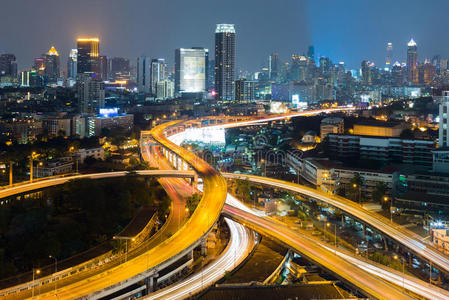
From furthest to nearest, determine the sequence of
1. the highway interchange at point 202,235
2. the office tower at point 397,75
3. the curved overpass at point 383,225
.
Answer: the office tower at point 397,75 → the curved overpass at point 383,225 → the highway interchange at point 202,235

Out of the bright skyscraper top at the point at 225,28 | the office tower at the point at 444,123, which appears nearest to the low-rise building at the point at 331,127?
the office tower at the point at 444,123

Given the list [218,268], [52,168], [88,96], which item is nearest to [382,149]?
[218,268]

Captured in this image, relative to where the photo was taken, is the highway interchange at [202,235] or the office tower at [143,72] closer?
the highway interchange at [202,235]

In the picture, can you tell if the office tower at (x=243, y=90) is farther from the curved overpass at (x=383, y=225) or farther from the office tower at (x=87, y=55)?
the curved overpass at (x=383, y=225)

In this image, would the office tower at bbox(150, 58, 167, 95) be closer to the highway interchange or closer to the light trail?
the highway interchange

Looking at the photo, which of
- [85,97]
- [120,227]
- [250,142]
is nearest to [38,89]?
[85,97]

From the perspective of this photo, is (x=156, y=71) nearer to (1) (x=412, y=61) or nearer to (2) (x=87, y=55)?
(2) (x=87, y=55)

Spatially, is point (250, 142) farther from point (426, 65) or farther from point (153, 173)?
point (426, 65)
